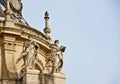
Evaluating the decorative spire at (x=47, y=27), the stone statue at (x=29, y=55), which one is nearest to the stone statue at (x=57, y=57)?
the stone statue at (x=29, y=55)

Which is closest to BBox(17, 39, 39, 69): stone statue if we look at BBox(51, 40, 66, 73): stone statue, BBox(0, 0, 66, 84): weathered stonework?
BBox(0, 0, 66, 84): weathered stonework

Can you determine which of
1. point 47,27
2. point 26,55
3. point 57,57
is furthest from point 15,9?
point 26,55

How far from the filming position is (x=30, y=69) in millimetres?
23656

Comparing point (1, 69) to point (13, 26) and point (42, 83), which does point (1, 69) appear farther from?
point (42, 83)

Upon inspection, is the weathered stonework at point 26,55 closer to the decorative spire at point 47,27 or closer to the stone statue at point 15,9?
the decorative spire at point 47,27

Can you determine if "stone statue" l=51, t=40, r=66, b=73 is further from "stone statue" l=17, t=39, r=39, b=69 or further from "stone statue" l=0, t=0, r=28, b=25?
"stone statue" l=0, t=0, r=28, b=25

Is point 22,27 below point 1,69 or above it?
above

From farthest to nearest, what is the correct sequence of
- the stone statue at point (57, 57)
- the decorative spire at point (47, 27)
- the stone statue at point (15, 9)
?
the decorative spire at point (47, 27) < the stone statue at point (15, 9) < the stone statue at point (57, 57)

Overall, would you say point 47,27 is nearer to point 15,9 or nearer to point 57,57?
point 15,9

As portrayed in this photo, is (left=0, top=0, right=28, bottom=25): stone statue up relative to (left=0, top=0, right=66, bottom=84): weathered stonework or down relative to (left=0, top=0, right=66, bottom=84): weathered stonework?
up

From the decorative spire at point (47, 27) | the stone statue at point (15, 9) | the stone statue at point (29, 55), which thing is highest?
the stone statue at point (15, 9)

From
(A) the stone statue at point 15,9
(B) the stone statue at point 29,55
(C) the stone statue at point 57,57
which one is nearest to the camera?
(B) the stone statue at point 29,55

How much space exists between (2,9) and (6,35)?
14.8 ft

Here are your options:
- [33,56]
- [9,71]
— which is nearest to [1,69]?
[9,71]
